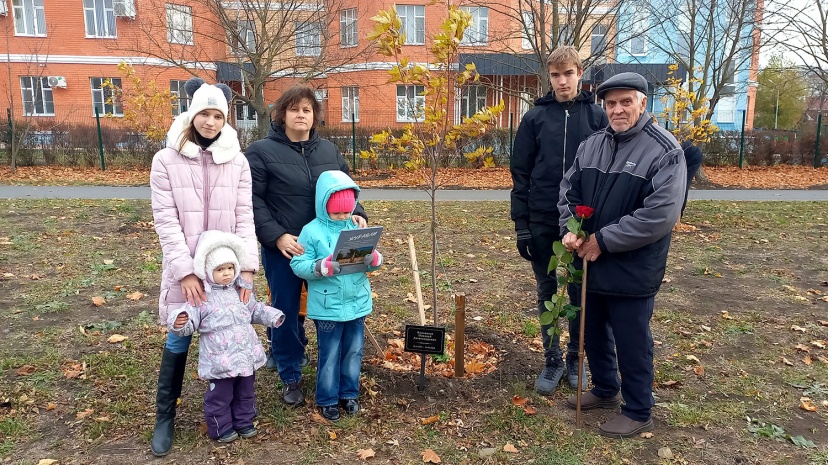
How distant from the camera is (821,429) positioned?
10.9 ft

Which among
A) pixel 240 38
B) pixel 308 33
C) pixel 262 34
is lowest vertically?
pixel 240 38

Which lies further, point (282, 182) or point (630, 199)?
point (282, 182)

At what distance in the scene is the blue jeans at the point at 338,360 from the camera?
3297mm

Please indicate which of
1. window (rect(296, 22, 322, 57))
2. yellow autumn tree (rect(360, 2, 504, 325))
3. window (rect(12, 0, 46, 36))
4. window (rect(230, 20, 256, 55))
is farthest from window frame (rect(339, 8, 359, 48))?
yellow autumn tree (rect(360, 2, 504, 325))

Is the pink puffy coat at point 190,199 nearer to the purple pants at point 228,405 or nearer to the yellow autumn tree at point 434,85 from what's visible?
the purple pants at point 228,405

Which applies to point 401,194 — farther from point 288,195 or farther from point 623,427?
point 623,427

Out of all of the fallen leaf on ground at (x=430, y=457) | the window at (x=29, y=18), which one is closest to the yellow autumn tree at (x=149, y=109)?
the fallen leaf on ground at (x=430, y=457)

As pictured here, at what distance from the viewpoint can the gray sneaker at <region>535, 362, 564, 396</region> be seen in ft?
12.1

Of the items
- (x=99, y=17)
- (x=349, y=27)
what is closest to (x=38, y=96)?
(x=99, y=17)

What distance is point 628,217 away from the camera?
2.92 m

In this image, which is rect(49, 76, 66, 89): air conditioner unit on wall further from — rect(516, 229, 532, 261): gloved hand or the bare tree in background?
rect(516, 229, 532, 261): gloved hand

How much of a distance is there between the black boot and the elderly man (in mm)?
2217

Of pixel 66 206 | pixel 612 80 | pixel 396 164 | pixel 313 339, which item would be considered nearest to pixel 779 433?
pixel 612 80

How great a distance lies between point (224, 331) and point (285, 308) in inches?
21.6
